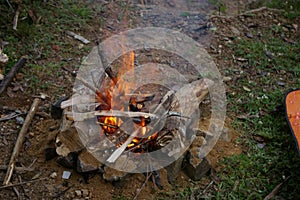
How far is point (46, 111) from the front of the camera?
409 cm

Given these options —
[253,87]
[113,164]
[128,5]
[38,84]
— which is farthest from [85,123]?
[128,5]

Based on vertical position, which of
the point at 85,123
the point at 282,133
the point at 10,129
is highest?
the point at 85,123

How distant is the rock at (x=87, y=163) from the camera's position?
125 inches

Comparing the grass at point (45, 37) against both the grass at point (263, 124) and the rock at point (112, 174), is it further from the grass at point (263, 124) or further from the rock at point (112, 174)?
the grass at point (263, 124)

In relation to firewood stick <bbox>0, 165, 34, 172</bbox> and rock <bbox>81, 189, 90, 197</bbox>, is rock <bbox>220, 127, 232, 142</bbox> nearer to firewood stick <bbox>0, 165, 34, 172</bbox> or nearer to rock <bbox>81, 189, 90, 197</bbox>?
rock <bbox>81, 189, 90, 197</bbox>

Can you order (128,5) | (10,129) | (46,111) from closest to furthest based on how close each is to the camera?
(10,129)
(46,111)
(128,5)

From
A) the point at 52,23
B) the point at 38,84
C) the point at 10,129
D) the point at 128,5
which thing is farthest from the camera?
the point at 128,5

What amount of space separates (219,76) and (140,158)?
6.42 feet

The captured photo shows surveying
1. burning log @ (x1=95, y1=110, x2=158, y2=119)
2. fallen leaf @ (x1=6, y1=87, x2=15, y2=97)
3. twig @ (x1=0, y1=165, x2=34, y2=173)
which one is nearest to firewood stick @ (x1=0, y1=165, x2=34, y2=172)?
twig @ (x1=0, y1=165, x2=34, y2=173)

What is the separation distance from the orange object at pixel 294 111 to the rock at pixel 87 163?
1.86 meters

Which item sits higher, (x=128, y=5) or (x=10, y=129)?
(x=128, y=5)

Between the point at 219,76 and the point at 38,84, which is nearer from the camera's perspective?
the point at 38,84

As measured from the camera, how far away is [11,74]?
14.6ft

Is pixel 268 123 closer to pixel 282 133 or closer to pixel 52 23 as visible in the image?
pixel 282 133
